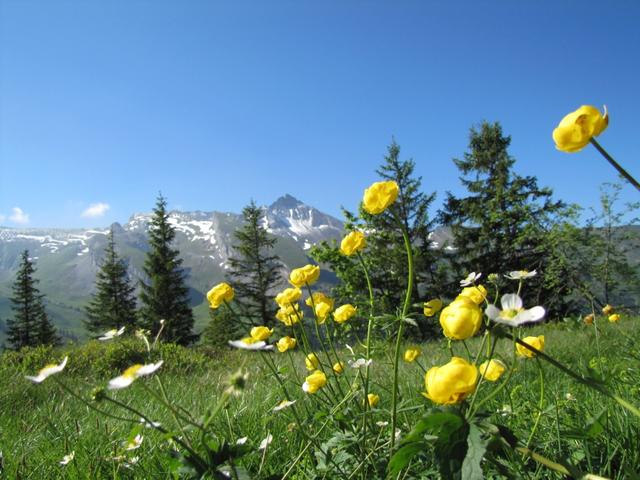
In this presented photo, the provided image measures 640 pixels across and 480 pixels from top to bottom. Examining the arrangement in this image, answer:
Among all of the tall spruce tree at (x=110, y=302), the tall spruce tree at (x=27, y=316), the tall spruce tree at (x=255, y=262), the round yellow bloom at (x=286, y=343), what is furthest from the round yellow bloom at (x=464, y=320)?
the tall spruce tree at (x=27, y=316)

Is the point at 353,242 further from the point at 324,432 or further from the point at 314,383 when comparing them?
the point at 324,432

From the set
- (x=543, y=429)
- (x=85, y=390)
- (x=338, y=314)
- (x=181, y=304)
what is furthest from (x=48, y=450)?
(x=181, y=304)

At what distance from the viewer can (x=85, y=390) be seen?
484cm

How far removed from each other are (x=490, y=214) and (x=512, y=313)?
18.9m

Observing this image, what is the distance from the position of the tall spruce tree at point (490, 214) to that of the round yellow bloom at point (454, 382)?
708 inches

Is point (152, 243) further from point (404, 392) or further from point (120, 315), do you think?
point (404, 392)

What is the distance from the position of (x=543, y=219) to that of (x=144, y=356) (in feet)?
43.2

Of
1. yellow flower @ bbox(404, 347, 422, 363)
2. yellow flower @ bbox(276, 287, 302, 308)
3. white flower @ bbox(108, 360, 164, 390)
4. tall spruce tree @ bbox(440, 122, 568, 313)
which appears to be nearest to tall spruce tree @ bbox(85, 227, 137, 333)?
tall spruce tree @ bbox(440, 122, 568, 313)

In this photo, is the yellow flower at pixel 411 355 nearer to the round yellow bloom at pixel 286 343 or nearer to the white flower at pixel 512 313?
the round yellow bloom at pixel 286 343

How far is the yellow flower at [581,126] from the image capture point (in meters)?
Answer: 0.92

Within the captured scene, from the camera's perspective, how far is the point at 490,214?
18.3 meters

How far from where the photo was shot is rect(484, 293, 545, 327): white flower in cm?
69

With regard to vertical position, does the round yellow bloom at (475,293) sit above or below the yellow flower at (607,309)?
above

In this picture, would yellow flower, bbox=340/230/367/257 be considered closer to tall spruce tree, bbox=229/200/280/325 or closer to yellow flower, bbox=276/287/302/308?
yellow flower, bbox=276/287/302/308
